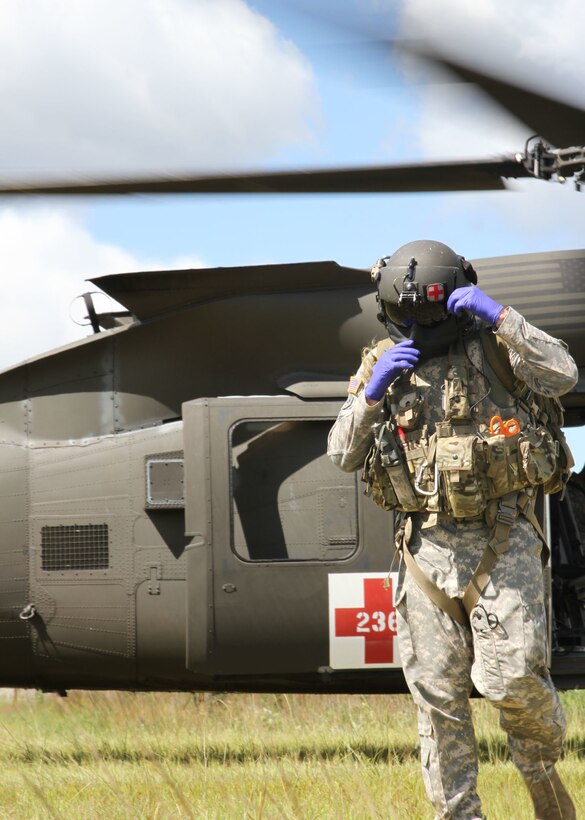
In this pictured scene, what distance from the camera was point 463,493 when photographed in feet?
12.1

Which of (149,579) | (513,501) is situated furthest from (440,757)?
(149,579)

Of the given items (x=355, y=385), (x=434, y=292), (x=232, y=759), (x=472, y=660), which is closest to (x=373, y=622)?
(x=232, y=759)

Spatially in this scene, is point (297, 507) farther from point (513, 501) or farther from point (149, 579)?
point (513, 501)

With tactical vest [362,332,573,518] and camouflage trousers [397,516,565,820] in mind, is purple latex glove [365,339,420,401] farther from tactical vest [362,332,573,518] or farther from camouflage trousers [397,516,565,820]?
camouflage trousers [397,516,565,820]

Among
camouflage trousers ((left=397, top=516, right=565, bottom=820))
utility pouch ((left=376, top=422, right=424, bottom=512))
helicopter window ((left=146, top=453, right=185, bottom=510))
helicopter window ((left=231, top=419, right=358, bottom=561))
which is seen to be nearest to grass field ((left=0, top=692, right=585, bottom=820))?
camouflage trousers ((left=397, top=516, right=565, bottom=820))

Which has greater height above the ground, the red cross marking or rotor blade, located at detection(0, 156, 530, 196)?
rotor blade, located at detection(0, 156, 530, 196)

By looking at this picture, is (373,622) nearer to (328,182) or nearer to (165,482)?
(165,482)

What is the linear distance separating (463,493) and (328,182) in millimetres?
1409

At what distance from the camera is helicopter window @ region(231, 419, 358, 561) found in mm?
5691

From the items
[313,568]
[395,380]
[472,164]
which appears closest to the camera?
[395,380]

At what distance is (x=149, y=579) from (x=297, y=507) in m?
0.91

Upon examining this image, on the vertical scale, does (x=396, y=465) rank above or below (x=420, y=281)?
below

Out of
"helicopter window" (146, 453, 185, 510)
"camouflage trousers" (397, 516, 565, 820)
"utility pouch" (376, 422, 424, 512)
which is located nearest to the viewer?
"camouflage trousers" (397, 516, 565, 820)

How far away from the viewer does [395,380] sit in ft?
12.9
